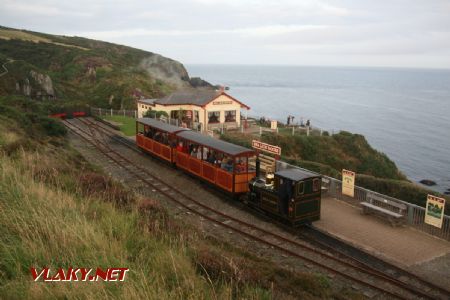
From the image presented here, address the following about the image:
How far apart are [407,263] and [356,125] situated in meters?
75.9

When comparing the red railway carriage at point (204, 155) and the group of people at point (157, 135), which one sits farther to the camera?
the group of people at point (157, 135)

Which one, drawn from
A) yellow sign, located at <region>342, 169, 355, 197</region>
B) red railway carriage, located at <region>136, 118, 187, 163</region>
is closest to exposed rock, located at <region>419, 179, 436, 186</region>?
yellow sign, located at <region>342, 169, 355, 197</region>

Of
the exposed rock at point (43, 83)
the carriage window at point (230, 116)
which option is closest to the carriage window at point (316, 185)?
the carriage window at point (230, 116)

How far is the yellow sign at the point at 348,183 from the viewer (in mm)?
17641

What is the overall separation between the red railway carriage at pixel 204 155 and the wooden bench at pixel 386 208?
5421mm

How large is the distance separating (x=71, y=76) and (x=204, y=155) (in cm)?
6743

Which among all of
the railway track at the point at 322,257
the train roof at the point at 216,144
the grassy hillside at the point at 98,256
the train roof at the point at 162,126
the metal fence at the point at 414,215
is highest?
the grassy hillside at the point at 98,256

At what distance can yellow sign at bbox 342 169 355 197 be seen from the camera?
17.6m

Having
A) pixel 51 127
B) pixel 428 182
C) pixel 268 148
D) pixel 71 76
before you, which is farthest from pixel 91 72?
pixel 268 148

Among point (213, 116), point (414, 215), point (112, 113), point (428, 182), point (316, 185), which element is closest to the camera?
point (316, 185)

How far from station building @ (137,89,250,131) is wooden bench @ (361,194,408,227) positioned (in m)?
24.2

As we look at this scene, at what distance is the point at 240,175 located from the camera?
17.9 meters

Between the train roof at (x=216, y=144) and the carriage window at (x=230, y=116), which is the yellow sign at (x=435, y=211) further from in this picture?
the carriage window at (x=230, y=116)

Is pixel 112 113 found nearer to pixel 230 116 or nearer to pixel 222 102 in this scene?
pixel 222 102
